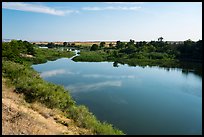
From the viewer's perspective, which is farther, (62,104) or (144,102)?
(144,102)

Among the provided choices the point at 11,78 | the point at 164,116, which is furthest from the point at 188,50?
the point at 11,78

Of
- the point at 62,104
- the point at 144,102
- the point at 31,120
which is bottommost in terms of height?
the point at 144,102

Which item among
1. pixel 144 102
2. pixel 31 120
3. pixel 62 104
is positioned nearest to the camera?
pixel 31 120

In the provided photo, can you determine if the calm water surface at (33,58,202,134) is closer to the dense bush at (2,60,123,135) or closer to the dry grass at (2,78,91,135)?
the dense bush at (2,60,123,135)

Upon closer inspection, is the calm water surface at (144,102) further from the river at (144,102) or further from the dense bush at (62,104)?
the dense bush at (62,104)

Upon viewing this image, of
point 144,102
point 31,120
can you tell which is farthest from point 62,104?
point 144,102

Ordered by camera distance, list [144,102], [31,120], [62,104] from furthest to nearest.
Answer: [144,102] → [62,104] → [31,120]

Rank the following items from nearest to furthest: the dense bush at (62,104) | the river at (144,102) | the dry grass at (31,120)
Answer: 1. the dry grass at (31,120)
2. the dense bush at (62,104)
3. the river at (144,102)

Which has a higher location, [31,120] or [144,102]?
[31,120]

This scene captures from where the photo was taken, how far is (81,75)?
1462 inches

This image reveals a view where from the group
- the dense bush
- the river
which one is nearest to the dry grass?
the dense bush

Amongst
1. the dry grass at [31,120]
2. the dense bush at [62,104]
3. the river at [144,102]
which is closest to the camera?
the dry grass at [31,120]

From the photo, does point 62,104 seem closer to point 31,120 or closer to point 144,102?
point 31,120

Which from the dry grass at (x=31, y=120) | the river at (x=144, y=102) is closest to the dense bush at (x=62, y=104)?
the dry grass at (x=31, y=120)
